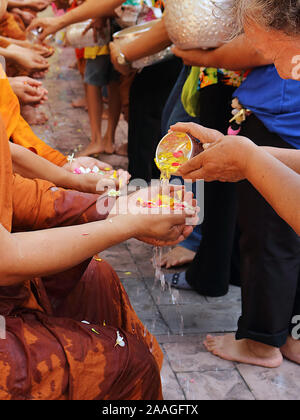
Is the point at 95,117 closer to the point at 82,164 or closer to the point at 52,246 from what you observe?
the point at 82,164

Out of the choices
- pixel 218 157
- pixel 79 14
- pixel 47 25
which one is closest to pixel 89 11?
pixel 79 14

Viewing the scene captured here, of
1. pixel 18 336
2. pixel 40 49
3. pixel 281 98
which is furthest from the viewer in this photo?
pixel 40 49

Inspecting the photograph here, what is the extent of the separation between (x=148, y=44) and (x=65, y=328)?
192 centimetres

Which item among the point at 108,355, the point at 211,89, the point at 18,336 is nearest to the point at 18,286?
the point at 18,336

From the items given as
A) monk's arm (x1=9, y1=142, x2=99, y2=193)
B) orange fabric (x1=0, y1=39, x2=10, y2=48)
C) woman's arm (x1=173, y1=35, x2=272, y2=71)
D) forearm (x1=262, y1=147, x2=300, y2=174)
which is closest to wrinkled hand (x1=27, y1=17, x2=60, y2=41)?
orange fabric (x1=0, y1=39, x2=10, y2=48)

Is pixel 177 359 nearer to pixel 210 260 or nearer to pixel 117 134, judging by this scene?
pixel 210 260

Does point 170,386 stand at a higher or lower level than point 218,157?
lower

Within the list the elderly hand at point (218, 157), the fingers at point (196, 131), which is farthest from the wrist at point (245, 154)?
the fingers at point (196, 131)

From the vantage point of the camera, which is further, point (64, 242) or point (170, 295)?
point (170, 295)

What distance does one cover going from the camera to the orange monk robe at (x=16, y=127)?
2461 millimetres

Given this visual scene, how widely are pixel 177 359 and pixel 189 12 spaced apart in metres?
1.54

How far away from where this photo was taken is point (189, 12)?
2467mm

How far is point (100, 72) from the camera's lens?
5.04m
